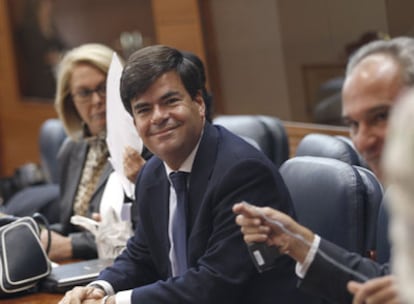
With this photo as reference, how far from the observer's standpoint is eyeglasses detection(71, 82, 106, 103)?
13.8 ft

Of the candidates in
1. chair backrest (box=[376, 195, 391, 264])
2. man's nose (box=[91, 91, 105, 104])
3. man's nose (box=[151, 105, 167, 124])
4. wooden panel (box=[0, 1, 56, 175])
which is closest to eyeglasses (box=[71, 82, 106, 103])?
man's nose (box=[91, 91, 105, 104])

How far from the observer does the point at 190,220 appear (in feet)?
9.11

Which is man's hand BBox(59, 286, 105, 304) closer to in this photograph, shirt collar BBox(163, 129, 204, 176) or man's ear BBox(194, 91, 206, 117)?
shirt collar BBox(163, 129, 204, 176)

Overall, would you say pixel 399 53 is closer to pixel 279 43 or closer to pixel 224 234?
pixel 224 234

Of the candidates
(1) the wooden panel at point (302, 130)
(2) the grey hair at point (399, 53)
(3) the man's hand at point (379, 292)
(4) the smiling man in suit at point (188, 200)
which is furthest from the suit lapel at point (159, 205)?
(1) the wooden panel at point (302, 130)

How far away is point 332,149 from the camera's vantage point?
3.32 meters

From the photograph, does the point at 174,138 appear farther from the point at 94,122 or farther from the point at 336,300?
the point at 94,122

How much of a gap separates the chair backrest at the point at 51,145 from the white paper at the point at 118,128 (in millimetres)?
2174

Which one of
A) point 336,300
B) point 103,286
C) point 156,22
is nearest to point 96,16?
point 156,22

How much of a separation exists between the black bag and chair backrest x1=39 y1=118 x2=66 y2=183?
98.1 inches

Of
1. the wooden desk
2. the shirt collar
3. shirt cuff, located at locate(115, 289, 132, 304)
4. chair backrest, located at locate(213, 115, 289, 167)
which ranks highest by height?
the shirt collar

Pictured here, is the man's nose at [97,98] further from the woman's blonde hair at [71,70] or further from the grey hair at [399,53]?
the grey hair at [399,53]

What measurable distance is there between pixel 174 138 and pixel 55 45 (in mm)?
5202

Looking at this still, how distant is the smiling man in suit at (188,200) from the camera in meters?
2.62
